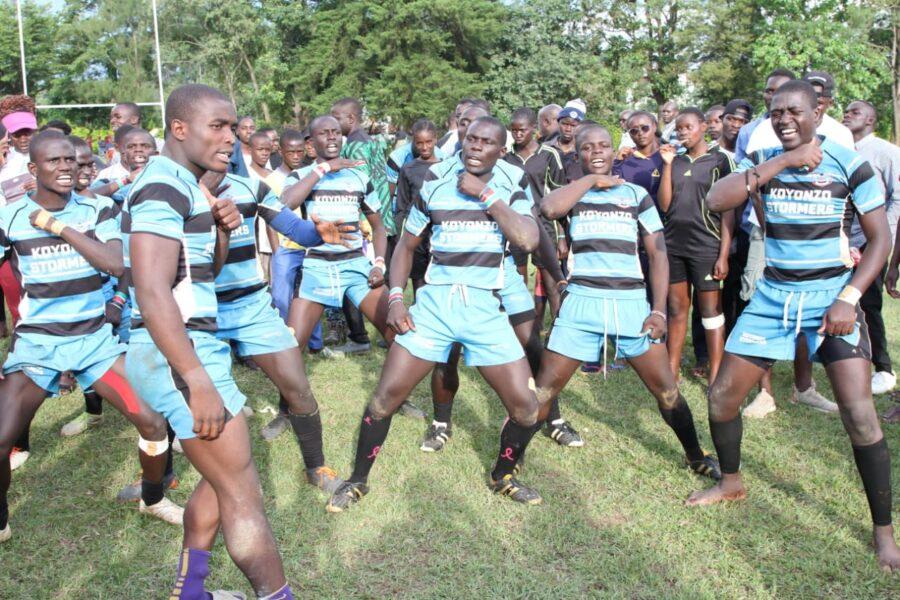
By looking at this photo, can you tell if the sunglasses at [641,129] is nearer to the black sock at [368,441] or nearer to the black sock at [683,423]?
the black sock at [683,423]

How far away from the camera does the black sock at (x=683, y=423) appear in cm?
489

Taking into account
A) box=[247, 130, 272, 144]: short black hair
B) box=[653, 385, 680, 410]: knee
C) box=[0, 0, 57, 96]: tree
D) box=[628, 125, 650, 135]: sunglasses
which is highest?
box=[0, 0, 57, 96]: tree

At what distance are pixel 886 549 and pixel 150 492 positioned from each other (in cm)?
406

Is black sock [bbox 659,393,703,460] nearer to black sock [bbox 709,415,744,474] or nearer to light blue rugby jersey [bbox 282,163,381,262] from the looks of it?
black sock [bbox 709,415,744,474]

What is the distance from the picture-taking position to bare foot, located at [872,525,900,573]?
3.85 m

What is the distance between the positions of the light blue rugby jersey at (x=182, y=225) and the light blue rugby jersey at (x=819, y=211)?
2.96 m

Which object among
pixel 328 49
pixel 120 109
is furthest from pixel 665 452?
pixel 328 49

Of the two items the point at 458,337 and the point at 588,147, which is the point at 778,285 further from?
the point at 458,337

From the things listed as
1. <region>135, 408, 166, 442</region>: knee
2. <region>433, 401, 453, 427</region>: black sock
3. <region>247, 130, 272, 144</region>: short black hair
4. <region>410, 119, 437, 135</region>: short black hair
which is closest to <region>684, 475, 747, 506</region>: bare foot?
<region>433, 401, 453, 427</region>: black sock

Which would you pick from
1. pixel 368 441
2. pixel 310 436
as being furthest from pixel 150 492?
pixel 368 441

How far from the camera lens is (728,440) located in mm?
4516

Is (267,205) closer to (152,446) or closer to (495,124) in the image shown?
(495,124)

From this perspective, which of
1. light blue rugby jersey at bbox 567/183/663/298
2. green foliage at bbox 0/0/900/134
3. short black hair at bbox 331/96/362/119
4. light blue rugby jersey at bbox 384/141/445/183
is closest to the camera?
light blue rugby jersey at bbox 567/183/663/298

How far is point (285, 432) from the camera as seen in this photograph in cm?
592
